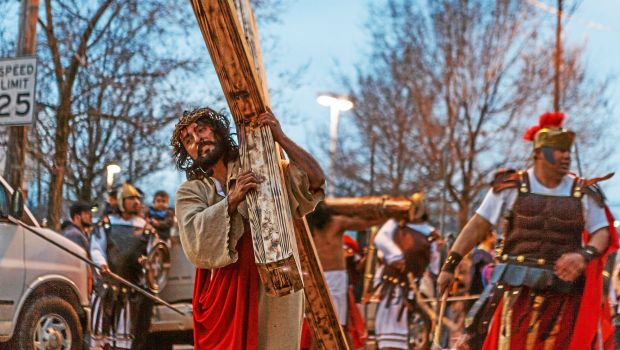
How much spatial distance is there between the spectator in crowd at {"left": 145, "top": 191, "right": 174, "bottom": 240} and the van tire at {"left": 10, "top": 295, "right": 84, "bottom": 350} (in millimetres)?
2246

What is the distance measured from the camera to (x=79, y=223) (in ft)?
36.9

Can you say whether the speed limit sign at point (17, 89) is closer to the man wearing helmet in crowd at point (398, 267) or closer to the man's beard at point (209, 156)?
the man wearing helmet in crowd at point (398, 267)

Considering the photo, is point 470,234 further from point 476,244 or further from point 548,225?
point 548,225

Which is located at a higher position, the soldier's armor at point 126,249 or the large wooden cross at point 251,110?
the large wooden cross at point 251,110

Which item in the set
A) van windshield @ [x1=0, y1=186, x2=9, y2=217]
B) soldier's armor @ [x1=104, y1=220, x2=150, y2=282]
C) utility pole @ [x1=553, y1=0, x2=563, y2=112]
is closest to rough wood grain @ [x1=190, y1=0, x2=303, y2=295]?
van windshield @ [x1=0, y1=186, x2=9, y2=217]

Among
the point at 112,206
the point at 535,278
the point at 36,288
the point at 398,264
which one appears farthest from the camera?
the point at 398,264

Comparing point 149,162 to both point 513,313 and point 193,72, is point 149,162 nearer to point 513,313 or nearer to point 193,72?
point 193,72

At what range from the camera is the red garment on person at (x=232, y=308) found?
434 centimetres

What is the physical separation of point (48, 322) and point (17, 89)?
7.76 feet

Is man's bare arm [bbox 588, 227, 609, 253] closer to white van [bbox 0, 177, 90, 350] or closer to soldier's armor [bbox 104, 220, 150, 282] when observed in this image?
white van [bbox 0, 177, 90, 350]

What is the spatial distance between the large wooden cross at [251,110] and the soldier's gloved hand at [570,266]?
6.64 ft

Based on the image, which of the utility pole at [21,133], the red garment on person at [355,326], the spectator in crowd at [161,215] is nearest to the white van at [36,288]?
the spectator in crowd at [161,215]

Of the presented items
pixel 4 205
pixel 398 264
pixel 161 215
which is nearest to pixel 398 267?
pixel 398 264

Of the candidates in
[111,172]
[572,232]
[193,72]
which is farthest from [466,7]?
[572,232]
